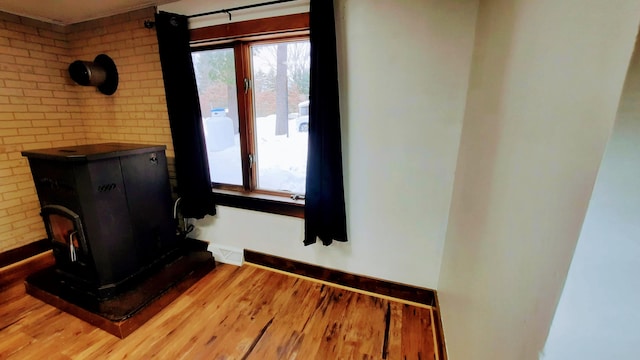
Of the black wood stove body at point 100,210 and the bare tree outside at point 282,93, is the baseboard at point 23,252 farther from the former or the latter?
the bare tree outside at point 282,93

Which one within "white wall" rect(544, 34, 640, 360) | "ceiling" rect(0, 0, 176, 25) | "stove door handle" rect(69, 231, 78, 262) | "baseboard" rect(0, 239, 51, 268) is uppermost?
"ceiling" rect(0, 0, 176, 25)

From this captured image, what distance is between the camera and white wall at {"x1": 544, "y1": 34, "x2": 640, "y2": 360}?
368mm

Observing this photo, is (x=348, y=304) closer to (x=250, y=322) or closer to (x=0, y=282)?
(x=250, y=322)

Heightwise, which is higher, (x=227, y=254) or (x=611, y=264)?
(x=611, y=264)

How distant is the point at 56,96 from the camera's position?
8.18 ft

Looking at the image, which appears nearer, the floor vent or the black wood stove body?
the black wood stove body

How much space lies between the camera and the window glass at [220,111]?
208cm

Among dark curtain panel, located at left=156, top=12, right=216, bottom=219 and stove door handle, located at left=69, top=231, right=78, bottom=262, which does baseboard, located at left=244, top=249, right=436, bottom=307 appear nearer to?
dark curtain panel, located at left=156, top=12, right=216, bottom=219

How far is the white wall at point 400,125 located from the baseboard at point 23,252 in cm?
299

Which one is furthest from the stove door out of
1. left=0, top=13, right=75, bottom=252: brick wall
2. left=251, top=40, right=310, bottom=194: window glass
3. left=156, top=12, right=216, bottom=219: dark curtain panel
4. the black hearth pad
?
left=251, top=40, right=310, bottom=194: window glass

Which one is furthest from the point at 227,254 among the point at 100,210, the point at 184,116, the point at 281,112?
the point at 281,112

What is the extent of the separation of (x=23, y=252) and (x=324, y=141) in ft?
10.2

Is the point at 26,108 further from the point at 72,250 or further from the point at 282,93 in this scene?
the point at 282,93

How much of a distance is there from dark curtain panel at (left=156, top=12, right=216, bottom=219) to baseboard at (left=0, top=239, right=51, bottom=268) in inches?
63.2
